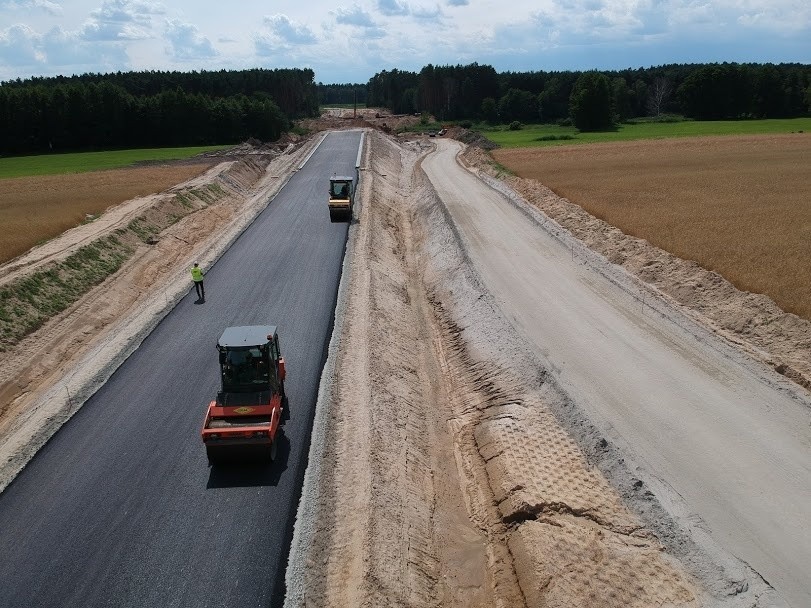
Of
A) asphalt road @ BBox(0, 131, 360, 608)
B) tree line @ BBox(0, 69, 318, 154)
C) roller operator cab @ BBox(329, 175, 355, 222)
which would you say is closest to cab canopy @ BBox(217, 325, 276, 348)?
asphalt road @ BBox(0, 131, 360, 608)

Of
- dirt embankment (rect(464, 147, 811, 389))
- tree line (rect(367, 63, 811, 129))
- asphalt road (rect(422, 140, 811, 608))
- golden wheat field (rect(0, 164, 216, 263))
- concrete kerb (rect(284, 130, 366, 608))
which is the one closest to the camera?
concrete kerb (rect(284, 130, 366, 608))

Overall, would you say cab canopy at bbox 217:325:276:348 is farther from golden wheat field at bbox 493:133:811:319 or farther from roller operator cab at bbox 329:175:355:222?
roller operator cab at bbox 329:175:355:222

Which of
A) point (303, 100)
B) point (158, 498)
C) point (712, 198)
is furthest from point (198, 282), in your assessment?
point (303, 100)

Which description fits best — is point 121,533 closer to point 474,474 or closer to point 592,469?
point 474,474

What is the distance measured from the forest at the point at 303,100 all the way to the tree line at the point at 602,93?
0.75ft

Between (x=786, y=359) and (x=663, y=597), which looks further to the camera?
(x=786, y=359)

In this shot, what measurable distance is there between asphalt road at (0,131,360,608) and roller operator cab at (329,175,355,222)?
47.8 feet

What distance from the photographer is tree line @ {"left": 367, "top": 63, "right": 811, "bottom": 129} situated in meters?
118

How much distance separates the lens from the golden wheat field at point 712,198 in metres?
23.5

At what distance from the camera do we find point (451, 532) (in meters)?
12.8

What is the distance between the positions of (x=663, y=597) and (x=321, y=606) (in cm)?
561

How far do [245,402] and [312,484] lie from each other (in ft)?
7.64

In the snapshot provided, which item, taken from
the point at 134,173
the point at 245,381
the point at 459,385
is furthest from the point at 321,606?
the point at 134,173

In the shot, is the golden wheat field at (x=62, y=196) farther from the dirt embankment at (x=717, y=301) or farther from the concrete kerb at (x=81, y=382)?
the dirt embankment at (x=717, y=301)
